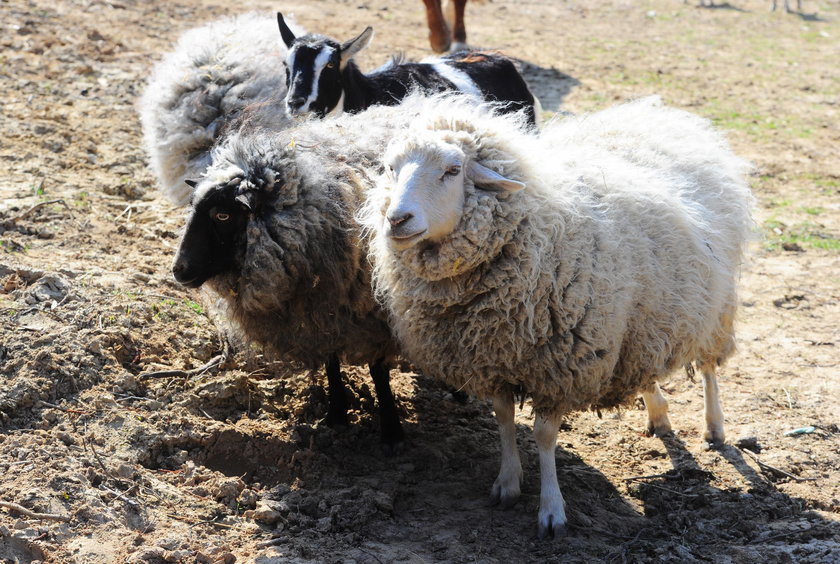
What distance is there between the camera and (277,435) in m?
4.79

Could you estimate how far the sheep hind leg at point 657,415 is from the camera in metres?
5.19

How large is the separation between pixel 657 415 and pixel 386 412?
1.67 meters

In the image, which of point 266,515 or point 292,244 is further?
point 292,244

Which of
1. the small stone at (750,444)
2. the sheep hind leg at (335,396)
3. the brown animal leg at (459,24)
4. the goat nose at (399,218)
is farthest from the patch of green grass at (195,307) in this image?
the brown animal leg at (459,24)

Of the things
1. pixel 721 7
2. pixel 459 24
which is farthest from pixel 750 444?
pixel 721 7

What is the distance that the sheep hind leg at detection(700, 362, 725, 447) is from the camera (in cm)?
511

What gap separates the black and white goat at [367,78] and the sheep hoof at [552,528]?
2.84m

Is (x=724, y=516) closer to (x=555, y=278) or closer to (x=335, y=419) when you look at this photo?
(x=555, y=278)

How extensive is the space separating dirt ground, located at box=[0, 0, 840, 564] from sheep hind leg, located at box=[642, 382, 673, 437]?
85 mm

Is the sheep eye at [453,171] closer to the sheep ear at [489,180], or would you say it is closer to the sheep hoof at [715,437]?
the sheep ear at [489,180]

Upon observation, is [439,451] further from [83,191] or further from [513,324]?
[83,191]

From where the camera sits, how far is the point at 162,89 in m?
6.23

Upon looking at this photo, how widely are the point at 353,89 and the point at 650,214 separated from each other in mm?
2876

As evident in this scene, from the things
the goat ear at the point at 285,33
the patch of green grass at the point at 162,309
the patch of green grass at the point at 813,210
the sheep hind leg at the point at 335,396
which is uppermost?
the goat ear at the point at 285,33
